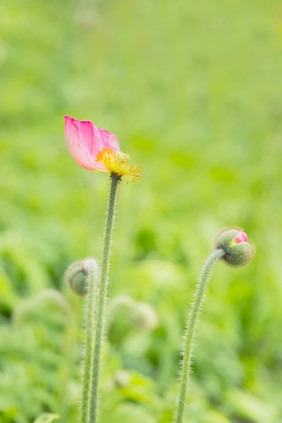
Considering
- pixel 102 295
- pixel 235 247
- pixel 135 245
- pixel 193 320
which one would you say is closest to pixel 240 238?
pixel 235 247

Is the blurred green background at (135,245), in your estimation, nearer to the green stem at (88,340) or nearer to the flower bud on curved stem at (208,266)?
the green stem at (88,340)

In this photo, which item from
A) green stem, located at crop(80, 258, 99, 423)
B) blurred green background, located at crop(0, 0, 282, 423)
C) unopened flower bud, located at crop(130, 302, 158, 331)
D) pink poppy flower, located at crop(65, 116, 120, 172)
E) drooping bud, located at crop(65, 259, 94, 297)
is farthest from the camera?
blurred green background, located at crop(0, 0, 282, 423)

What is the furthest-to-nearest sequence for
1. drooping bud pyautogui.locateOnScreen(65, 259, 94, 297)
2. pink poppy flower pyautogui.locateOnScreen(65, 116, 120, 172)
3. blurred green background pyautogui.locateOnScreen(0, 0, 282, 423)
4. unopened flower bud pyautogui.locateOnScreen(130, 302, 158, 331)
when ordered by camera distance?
1. blurred green background pyautogui.locateOnScreen(0, 0, 282, 423)
2. unopened flower bud pyautogui.locateOnScreen(130, 302, 158, 331)
3. drooping bud pyautogui.locateOnScreen(65, 259, 94, 297)
4. pink poppy flower pyautogui.locateOnScreen(65, 116, 120, 172)

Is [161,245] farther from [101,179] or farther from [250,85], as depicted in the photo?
[250,85]

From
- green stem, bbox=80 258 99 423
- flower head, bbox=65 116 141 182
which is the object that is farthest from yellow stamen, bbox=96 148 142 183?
green stem, bbox=80 258 99 423

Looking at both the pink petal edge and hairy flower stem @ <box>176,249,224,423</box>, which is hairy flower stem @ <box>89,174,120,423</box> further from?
the pink petal edge

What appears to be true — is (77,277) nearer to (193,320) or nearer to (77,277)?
(77,277)

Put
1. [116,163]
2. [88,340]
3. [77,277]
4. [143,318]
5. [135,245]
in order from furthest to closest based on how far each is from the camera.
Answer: [135,245], [143,318], [77,277], [88,340], [116,163]

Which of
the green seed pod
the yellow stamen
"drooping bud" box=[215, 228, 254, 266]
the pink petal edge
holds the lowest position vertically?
the green seed pod
